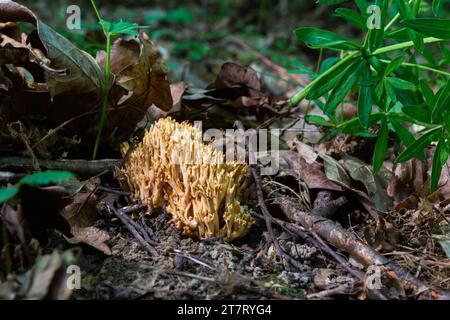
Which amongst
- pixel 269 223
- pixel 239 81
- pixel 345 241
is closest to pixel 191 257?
pixel 269 223

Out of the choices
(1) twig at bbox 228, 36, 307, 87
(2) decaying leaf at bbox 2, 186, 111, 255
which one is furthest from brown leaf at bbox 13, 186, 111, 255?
(1) twig at bbox 228, 36, 307, 87

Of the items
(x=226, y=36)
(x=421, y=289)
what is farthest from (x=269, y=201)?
(x=226, y=36)

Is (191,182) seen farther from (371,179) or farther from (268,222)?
(371,179)

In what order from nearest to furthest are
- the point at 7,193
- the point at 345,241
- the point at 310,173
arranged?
the point at 7,193, the point at 345,241, the point at 310,173

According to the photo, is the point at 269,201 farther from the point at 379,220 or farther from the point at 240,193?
the point at 379,220

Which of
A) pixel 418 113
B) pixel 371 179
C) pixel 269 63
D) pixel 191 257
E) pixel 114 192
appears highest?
pixel 269 63

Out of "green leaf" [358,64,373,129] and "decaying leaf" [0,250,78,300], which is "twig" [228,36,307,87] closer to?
"green leaf" [358,64,373,129]

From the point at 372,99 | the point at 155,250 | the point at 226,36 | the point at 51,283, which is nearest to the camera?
the point at 51,283
